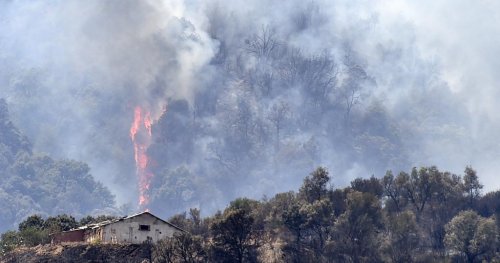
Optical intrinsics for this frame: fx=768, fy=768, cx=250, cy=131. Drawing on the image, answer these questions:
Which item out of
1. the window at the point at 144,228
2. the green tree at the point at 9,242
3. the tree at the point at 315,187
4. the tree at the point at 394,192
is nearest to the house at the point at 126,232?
the window at the point at 144,228

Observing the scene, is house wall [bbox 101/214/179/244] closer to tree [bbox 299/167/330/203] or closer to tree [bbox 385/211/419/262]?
tree [bbox 299/167/330/203]

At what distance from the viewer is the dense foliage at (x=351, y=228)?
11906 centimetres

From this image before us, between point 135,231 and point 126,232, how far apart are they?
155 cm

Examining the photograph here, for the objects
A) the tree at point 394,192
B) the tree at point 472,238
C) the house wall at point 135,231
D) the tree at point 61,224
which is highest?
the tree at point 61,224

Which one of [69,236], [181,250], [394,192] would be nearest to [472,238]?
[394,192]

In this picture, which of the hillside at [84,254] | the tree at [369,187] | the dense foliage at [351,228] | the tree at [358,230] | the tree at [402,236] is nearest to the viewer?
the hillside at [84,254]

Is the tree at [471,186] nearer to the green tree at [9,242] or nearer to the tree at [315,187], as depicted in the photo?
the tree at [315,187]

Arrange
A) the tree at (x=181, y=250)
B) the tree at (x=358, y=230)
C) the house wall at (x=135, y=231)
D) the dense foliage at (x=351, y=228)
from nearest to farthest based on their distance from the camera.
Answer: the tree at (x=181, y=250)
the dense foliage at (x=351, y=228)
the house wall at (x=135, y=231)
the tree at (x=358, y=230)

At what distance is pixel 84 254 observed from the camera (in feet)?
378

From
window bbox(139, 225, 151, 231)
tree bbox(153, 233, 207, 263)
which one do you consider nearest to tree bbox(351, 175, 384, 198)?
tree bbox(153, 233, 207, 263)

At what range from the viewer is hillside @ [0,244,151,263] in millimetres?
114644

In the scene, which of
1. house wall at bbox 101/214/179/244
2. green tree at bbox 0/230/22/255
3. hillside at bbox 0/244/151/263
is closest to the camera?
hillside at bbox 0/244/151/263

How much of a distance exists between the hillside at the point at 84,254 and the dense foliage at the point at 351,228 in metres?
3.24

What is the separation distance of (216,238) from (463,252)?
3959 cm
